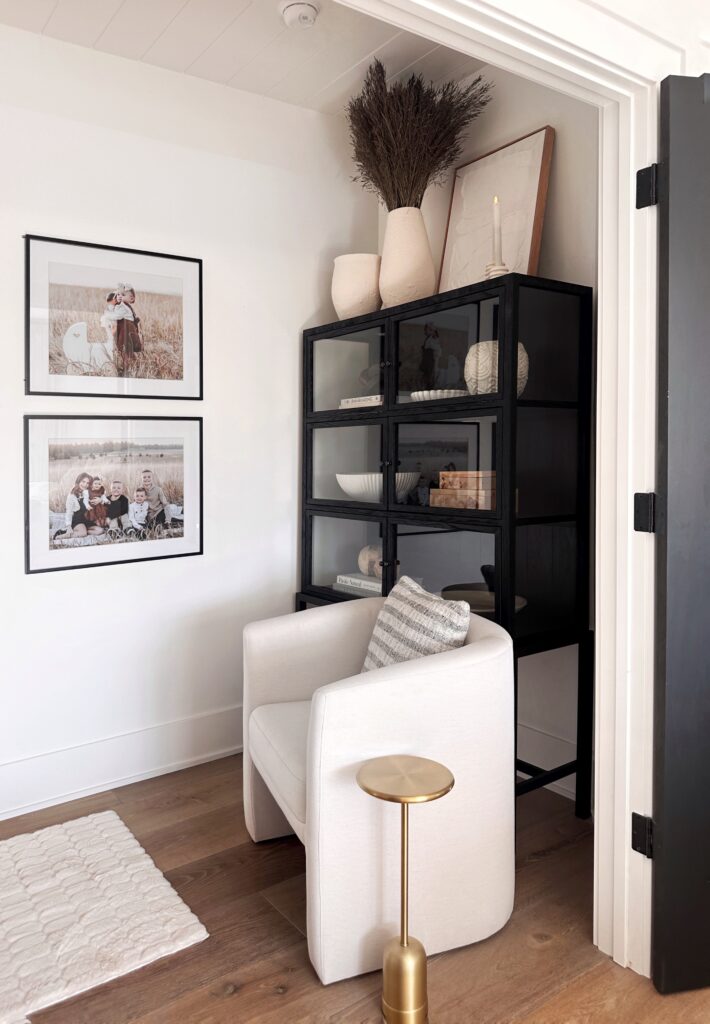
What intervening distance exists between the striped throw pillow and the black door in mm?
536

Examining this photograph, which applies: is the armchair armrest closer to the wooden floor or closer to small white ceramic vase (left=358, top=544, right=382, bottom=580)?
small white ceramic vase (left=358, top=544, right=382, bottom=580)

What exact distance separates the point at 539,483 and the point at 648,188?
35.2 inches

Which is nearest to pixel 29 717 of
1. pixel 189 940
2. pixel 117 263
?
pixel 189 940

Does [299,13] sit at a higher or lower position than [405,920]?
higher

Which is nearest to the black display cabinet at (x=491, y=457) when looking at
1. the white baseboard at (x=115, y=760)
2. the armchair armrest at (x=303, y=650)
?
the armchair armrest at (x=303, y=650)

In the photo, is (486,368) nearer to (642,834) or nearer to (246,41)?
(642,834)

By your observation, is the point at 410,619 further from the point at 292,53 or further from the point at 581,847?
the point at 292,53

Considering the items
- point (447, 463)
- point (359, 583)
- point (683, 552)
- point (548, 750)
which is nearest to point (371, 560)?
point (359, 583)

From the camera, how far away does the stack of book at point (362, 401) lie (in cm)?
272

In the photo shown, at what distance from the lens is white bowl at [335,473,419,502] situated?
2.59 meters

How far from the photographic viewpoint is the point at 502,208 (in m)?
2.67

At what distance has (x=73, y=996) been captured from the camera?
1722 millimetres

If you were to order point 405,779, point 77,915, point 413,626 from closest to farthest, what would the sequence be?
1. point 405,779
2. point 77,915
3. point 413,626

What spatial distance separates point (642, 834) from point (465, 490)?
108 cm
